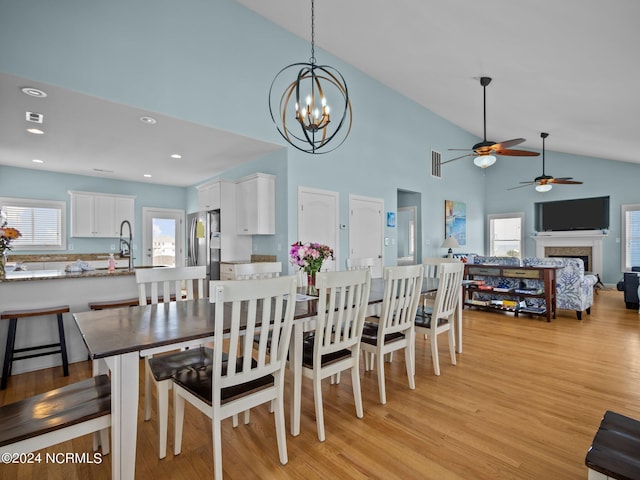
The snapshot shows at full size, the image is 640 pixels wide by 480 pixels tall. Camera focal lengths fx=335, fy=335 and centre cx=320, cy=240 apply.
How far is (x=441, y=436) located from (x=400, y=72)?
212 inches

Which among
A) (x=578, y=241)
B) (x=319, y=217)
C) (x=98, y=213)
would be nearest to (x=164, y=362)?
(x=319, y=217)

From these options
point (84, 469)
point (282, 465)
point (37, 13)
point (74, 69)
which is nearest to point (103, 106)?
point (74, 69)

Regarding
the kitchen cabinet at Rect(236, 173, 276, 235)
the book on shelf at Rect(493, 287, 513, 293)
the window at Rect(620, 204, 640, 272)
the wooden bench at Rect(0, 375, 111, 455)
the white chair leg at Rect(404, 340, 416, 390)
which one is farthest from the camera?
the window at Rect(620, 204, 640, 272)

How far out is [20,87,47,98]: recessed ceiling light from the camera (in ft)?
10.1

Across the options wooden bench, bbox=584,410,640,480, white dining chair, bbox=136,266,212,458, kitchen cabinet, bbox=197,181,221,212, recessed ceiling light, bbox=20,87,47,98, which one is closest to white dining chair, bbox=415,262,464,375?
wooden bench, bbox=584,410,640,480

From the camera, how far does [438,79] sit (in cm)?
547

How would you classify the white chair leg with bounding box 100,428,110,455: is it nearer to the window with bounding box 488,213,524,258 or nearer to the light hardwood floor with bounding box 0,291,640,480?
the light hardwood floor with bounding box 0,291,640,480

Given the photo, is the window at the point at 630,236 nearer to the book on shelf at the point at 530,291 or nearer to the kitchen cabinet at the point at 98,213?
the book on shelf at the point at 530,291

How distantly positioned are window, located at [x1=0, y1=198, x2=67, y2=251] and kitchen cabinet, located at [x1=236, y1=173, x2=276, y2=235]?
13.2 feet

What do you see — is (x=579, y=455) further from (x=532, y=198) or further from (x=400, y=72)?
(x=532, y=198)

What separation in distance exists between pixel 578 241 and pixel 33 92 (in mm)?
10799

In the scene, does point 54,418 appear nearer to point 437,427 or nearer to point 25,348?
point 437,427

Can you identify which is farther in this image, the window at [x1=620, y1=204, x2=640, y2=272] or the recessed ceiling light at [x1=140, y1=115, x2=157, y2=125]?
the window at [x1=620, y1=204, x2=640, y2=272]

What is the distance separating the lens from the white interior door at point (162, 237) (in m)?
7.71
